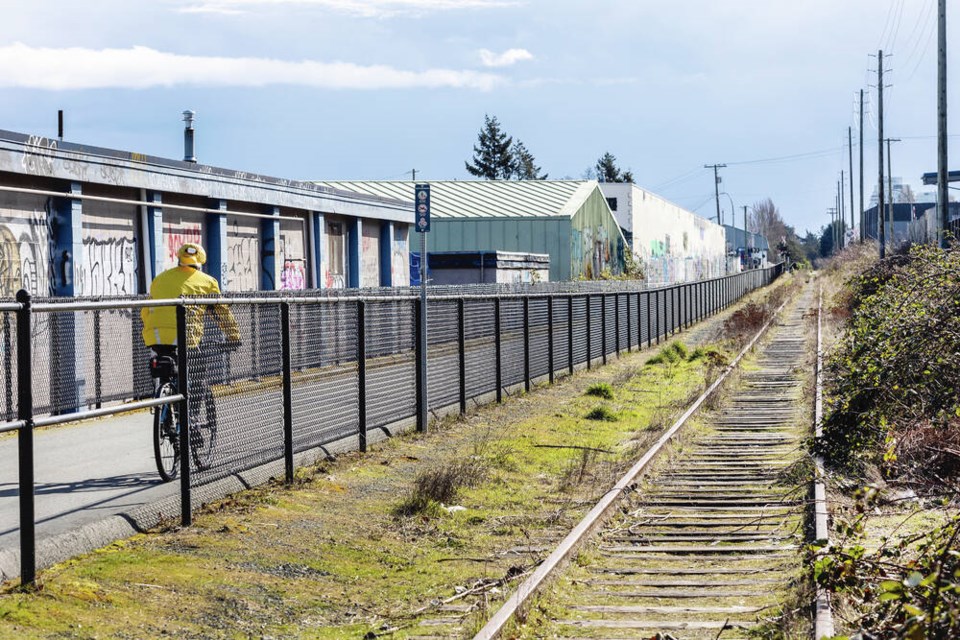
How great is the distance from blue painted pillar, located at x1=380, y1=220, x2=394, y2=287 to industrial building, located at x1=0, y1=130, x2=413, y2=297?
1.85 metres

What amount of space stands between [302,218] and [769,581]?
63.2ft

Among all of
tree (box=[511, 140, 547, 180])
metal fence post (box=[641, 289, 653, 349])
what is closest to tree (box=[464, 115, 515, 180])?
tree (box=[511, 140, 547, 180])

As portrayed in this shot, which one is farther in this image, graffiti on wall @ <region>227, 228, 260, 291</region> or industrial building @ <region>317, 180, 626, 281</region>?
industrial building @ <region>317, 180, 626, 281</region>

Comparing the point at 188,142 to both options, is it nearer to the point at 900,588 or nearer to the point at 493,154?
the point at 900,588

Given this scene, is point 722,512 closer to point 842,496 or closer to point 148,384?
point 842,496

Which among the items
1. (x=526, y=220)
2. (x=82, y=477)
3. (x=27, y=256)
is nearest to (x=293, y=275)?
(x=27, y=256)

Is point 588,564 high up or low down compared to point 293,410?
down

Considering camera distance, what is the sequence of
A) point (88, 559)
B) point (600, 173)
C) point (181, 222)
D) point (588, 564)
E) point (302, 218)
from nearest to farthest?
point (88, 559) < point (588, 564) < point (181, 222) < point (302, 218) < point (600, 173)

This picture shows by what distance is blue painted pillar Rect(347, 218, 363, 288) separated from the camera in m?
29.1

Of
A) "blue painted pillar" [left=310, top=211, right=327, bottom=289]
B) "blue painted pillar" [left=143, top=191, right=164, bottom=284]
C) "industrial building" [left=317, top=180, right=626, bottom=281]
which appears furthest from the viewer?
"industrial building" [left=317, top=180, right=626, bottom=281]

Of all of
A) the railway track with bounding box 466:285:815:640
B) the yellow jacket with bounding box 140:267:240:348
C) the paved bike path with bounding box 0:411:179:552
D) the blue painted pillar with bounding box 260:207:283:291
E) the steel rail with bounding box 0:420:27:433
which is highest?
the blue painted pillar with bounding box 260:207:283:291

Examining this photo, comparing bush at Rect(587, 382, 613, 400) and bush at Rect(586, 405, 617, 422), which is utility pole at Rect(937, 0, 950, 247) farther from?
bush at Rect(586, 405, 617, 422)

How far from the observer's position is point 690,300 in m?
47.0

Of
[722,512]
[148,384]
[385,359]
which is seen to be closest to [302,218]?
[385,359]
